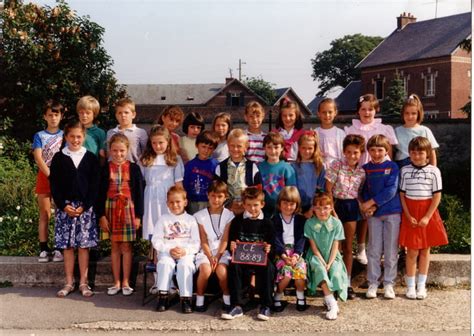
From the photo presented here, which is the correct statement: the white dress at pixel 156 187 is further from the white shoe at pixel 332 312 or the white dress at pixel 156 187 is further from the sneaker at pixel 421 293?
the sneaker at pixel 421 293

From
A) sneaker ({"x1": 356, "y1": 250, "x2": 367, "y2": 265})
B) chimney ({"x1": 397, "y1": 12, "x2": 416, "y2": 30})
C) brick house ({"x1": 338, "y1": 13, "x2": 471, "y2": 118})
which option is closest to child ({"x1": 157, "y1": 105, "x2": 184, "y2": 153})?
sneaker ({"x1": 356, "y1": 250, "x2": 367, "y2": 265})

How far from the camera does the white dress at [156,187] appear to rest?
19.6 feet

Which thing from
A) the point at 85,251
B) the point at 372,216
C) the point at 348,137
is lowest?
the point at 85,251

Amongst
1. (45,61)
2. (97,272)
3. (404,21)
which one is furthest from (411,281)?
(404,21)

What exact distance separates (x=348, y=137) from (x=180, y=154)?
1.77 meters

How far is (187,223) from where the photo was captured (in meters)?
5.66

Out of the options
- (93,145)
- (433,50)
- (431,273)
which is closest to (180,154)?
(93,145)

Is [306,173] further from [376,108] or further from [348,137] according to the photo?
[376,108]

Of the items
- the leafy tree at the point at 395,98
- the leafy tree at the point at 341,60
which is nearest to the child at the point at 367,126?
the leafy tree at the point at 395,98

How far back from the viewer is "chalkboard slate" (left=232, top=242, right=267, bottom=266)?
545cm

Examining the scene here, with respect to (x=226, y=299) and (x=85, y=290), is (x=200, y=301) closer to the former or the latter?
(x=226, y=299)

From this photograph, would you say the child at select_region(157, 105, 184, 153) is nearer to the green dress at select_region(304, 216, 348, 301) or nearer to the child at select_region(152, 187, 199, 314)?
the child at select_region(152, 187, 199, 314)

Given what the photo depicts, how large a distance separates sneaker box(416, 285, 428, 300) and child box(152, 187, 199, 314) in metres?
2.21

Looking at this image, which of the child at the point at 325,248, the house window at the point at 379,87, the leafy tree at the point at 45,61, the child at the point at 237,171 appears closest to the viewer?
the child at the point at 325,248
